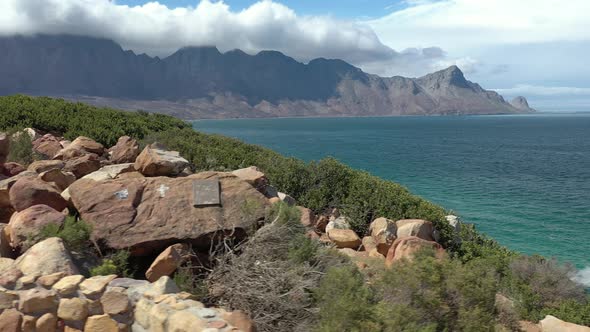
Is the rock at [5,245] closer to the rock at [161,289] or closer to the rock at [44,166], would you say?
the rock at [161,289]

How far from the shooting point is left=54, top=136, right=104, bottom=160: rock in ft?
39.5

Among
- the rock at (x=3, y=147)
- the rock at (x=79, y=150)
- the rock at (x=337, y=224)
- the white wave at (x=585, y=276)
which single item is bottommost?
Answer: the white wave at (x=585, y=276)

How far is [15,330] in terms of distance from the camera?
4793 millimetres

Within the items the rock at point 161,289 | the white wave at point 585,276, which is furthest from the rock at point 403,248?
the white wave at point 585,276

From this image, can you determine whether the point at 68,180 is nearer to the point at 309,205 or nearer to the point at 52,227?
the point at 52,227

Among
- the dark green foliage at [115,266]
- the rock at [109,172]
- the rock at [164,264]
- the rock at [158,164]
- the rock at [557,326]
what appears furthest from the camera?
the rock at [158,164]

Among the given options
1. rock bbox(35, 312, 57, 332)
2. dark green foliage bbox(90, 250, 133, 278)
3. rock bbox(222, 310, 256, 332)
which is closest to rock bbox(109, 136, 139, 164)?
dark green foliage bbox(90, 250, 133, 278)

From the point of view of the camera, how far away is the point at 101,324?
201 inches

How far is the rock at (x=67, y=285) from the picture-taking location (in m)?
5.27

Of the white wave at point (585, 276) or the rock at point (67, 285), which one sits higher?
the rock at point (67, 285)

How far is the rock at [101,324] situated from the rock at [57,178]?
477cm

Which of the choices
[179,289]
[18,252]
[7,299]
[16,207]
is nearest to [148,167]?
Result: [16,207]

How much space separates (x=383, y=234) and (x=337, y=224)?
5.43ft

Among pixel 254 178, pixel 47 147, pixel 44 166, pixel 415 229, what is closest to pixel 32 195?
pixel 44 166
